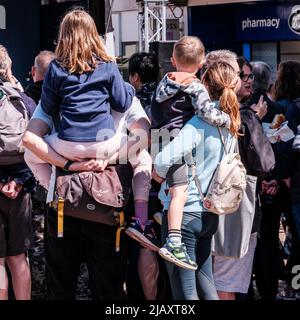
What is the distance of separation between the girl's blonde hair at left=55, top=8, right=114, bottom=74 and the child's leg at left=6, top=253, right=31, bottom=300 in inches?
57.1

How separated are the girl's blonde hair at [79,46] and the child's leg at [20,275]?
1.45 meters

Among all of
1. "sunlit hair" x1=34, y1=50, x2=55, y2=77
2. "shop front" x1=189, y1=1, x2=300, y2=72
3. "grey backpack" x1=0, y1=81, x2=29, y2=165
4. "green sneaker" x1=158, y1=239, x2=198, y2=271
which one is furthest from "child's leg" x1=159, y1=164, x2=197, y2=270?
"shop front" x1=189, y1=1, x2=300, y2=72

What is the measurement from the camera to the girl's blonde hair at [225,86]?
391 cm

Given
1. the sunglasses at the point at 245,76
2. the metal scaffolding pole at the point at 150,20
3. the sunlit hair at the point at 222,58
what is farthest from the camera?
the metal scaffolding pole at the point at 150,20

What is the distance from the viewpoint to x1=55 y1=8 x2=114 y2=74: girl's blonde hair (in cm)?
367

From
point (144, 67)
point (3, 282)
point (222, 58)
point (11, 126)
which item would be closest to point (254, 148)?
point (222, 58)

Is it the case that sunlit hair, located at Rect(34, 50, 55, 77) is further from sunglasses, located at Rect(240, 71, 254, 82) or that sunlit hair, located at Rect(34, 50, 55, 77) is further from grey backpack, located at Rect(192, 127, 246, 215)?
grey backpack, located at Rect(192, 127, 246, 215)

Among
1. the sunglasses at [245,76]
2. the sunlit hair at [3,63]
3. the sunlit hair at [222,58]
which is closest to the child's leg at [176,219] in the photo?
the sunlit hair at [222,58]

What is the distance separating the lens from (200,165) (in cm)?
387

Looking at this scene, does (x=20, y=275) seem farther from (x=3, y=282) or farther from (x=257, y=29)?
(x=257, y=29)

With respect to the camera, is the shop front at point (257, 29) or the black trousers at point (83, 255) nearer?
the black trousers at point (83, 255)

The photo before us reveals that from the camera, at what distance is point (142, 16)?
17.2 meters

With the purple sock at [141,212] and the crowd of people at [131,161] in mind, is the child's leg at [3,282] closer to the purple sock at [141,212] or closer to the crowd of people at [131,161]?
the crowd of people at [131,161]
